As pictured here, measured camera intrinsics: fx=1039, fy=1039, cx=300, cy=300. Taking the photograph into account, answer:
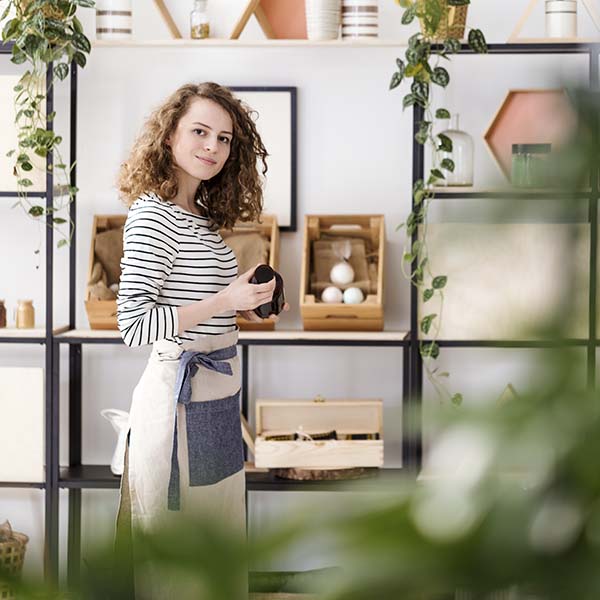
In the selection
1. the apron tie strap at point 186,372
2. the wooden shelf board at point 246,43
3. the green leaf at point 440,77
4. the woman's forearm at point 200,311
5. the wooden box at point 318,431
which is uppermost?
the wooden shelf board at point 246,43

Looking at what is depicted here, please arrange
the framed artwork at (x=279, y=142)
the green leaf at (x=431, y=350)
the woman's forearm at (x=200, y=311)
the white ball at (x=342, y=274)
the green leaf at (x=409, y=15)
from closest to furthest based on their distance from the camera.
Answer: the woman's forearm at (x=200, y=311) → the green leaf at (x=409, y=15) → the green leaf at (x=431, y=350) → the white ball at (x=342, y=274) → the framed artwork at (x=279, y=142)

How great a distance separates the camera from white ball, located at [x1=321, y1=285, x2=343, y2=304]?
3.02 meters

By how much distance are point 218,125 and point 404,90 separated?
1.03 m

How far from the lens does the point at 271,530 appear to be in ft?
0.35

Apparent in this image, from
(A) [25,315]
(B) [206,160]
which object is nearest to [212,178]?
(B) [206,160]

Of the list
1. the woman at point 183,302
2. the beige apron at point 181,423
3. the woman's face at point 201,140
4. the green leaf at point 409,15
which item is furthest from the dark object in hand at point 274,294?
the green leaf at point 409,15

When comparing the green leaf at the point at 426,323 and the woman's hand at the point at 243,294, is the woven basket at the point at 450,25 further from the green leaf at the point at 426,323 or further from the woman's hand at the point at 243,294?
the woman's hand at the point at 243,294

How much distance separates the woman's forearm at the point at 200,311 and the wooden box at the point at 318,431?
876mm

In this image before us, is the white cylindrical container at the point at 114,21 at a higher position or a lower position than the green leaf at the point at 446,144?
higher

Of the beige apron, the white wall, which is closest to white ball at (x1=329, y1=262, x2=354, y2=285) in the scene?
the white wall

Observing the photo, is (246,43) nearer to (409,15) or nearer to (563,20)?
(409,15)

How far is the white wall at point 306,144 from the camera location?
328 centimetres

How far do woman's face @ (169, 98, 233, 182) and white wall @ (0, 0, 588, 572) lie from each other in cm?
Result: 90

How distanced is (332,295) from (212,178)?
2.16 ft
